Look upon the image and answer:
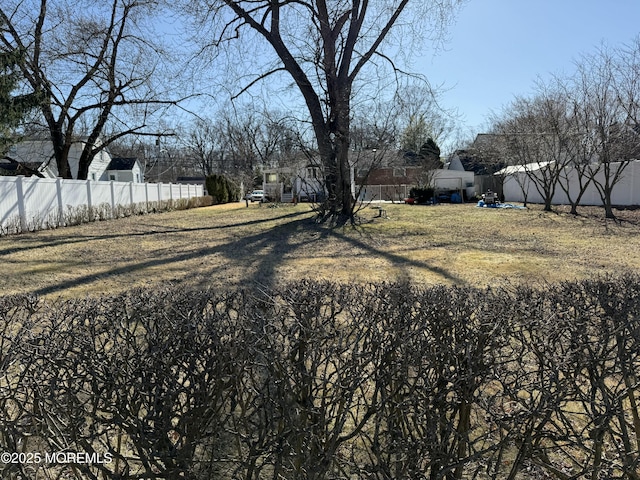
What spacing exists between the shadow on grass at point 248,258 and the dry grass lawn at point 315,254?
19 mm

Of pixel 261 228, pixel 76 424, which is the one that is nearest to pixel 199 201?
pixel 261 228

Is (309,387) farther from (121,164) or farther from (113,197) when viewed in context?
(121,164)

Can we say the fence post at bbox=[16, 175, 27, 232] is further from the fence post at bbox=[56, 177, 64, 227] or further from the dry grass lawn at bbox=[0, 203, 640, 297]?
the fence post at bbox=[56, 177, 64, 227]

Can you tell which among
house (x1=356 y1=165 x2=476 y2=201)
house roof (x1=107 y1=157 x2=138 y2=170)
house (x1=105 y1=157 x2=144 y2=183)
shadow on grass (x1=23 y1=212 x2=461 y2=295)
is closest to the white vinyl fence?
shadow on grass (x1=23 y1=212 x2=461 y2=295)

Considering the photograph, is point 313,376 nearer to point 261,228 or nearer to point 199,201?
point 261,228

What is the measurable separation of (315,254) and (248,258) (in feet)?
4.83

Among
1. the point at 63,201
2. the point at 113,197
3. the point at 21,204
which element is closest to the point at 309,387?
the point at 21,204

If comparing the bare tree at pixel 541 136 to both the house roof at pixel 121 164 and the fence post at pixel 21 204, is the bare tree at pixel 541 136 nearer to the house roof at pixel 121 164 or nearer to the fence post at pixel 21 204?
the fence post at pixel 21 204

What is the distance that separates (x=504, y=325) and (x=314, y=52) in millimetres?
14740

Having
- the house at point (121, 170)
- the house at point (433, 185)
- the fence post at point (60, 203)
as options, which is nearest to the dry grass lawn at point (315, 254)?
the fence post at point (60, 203)

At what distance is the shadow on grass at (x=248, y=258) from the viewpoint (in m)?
Result: 6.68

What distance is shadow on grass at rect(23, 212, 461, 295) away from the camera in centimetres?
668

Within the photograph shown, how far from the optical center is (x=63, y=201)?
14.9 meters

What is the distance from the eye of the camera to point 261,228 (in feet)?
46.7
